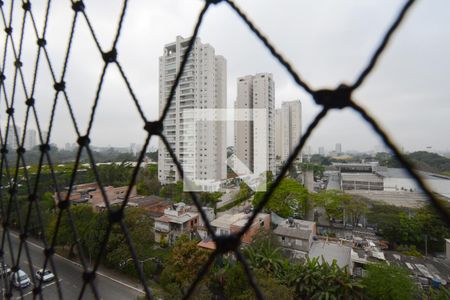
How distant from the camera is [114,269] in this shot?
4.38 m

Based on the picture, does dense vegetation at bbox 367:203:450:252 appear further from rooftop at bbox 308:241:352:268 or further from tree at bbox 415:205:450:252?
rooftop at bbox 308:241:352:268

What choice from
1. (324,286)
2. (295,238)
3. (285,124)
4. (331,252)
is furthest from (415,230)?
(285,124)

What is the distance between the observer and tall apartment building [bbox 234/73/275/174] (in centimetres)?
795

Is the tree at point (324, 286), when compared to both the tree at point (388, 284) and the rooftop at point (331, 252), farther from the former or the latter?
the rooftop at point (331, 252)

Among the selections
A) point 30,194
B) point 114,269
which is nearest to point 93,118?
point 30,194

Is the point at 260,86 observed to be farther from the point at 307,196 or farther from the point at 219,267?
the point at 219,267

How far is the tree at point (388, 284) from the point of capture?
10.5 feet

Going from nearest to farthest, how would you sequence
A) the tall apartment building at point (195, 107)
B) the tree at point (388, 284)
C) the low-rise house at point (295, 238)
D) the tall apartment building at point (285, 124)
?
1. the tree at point (388, 284)
2. the low-rise house at point (295, 238)
3. the tall apartment building at point (195, 107)
4. the tall apartment building at point (285, 124)

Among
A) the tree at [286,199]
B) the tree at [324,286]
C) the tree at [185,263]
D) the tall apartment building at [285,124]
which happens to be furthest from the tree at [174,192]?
the tall apartment building at [285,124]

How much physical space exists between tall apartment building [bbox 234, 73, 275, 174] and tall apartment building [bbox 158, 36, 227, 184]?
110 centimetres

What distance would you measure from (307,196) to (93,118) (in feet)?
24.5

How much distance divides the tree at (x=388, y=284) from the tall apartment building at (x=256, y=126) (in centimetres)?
397

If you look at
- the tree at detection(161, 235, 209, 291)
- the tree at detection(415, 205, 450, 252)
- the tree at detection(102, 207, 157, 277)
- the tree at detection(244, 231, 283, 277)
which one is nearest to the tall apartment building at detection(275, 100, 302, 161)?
the tree at detection(415, 205, 450, 252)

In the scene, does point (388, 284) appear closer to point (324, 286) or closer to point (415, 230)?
point (324, 286)
